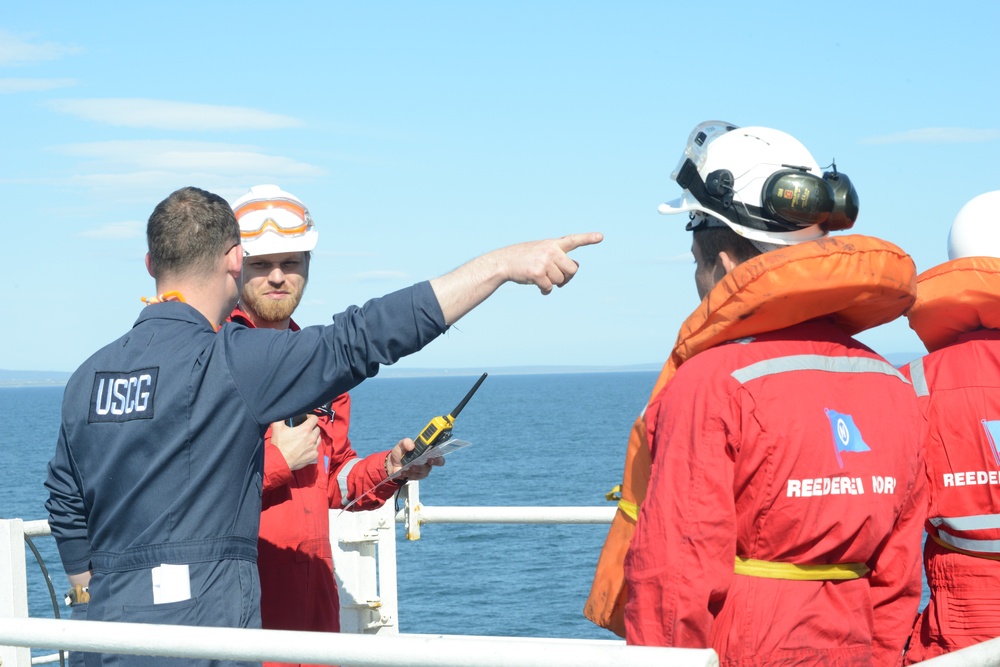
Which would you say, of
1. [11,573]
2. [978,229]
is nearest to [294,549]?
[11,573]

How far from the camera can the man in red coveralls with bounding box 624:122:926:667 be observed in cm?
248

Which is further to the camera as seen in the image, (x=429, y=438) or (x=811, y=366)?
(x=429, y=438)

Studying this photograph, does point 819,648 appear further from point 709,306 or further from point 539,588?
point 539,588

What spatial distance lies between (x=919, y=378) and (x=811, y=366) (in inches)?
40.5

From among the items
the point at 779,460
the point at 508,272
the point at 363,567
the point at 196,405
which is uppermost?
the point at 508,272

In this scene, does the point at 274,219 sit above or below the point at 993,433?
above

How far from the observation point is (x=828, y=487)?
2568 millimetres

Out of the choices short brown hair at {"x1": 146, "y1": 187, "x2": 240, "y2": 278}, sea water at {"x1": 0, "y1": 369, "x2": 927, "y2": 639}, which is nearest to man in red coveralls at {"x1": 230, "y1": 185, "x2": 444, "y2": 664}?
short brown hair at {"x1": 146, "y1": 187, "x2": 240, "y2": 278}

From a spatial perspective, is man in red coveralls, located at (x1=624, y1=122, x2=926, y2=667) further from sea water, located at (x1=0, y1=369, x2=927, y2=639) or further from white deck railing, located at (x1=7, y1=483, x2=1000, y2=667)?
sea water, located at (x1=0, y1=369, x2=927, y2=639)

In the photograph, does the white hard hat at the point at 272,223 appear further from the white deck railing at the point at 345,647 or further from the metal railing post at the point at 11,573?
the white deck railing at the point at 345,647

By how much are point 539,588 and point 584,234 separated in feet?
102

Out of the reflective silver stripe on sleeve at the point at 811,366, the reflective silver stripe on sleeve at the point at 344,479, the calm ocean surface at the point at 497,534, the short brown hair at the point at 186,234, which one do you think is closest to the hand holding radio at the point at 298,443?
the reflective silver stripe on sleeve at the point at 344,479

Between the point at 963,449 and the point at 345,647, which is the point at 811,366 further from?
the point at 345,647

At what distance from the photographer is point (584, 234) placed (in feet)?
9.58
